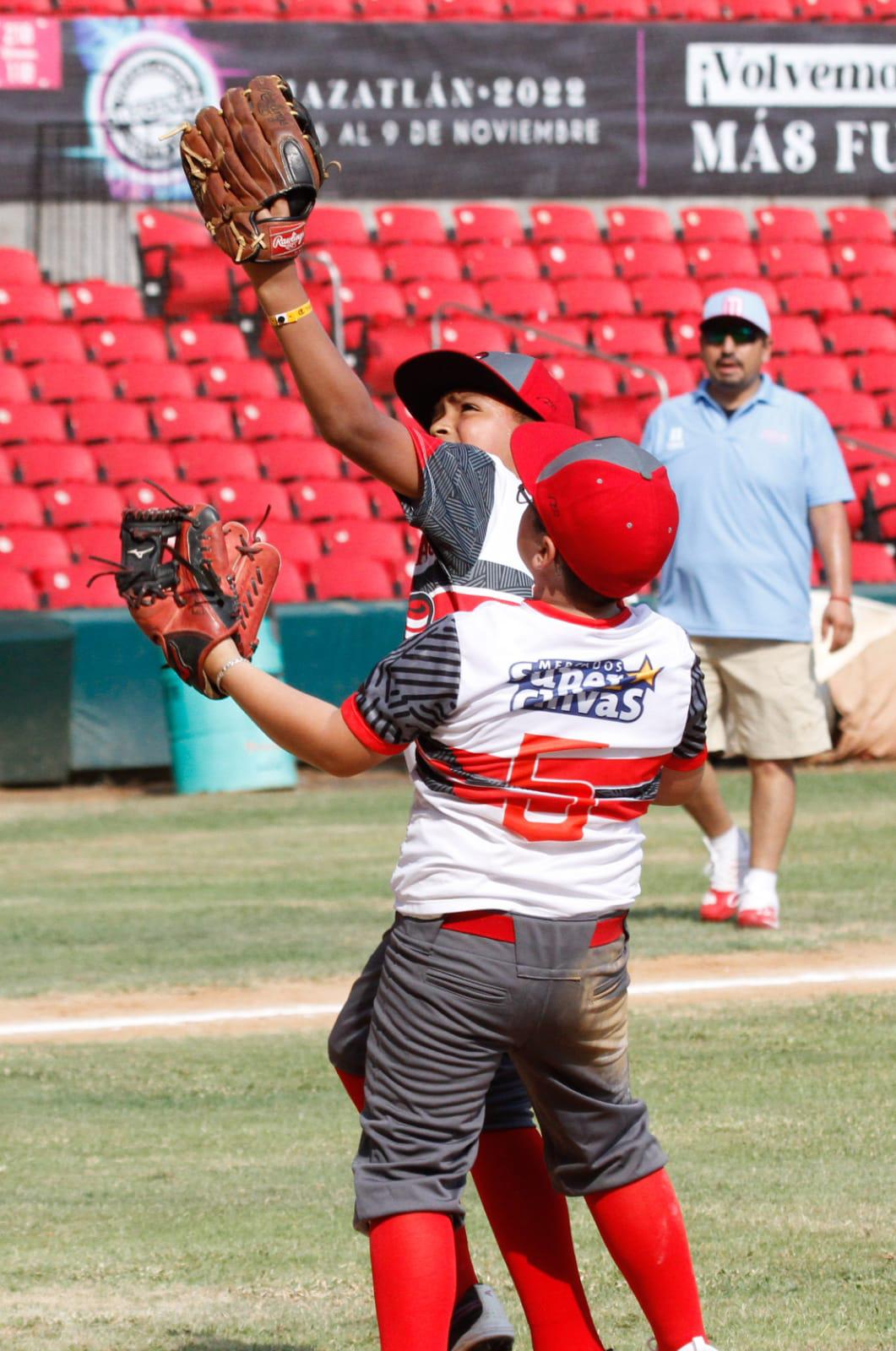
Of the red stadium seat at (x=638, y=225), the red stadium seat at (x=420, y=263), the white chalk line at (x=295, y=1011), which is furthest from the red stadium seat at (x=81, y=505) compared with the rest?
the white chalk line at (x=295, y=1011)

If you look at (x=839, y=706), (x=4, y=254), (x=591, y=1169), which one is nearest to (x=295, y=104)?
(x=591, y=1169)

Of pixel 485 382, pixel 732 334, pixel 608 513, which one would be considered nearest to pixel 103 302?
pixel 732 334

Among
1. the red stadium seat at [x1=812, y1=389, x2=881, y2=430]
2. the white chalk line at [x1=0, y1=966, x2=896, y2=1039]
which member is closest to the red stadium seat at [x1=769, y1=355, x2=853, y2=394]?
the red stadium seat at [x1=812, y1=389, x2=881, y2=430]

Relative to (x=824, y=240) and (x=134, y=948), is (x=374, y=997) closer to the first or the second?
(x=134, y=948)

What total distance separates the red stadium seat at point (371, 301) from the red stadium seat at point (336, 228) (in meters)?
0.93

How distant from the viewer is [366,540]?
1374cm

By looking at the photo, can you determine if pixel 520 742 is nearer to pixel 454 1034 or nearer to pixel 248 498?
pixel 454 1034

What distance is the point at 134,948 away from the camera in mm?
6848

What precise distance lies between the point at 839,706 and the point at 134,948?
5.84 meters

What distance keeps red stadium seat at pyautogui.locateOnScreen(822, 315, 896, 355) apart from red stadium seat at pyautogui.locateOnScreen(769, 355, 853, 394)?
31.1 inches

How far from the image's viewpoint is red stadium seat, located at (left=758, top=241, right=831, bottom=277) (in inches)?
728

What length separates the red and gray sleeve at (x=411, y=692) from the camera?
278cm

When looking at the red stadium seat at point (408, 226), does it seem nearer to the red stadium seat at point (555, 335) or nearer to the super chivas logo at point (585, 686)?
the red stadium seat at point (555, 335)

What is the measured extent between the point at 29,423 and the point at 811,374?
22.2 feet
